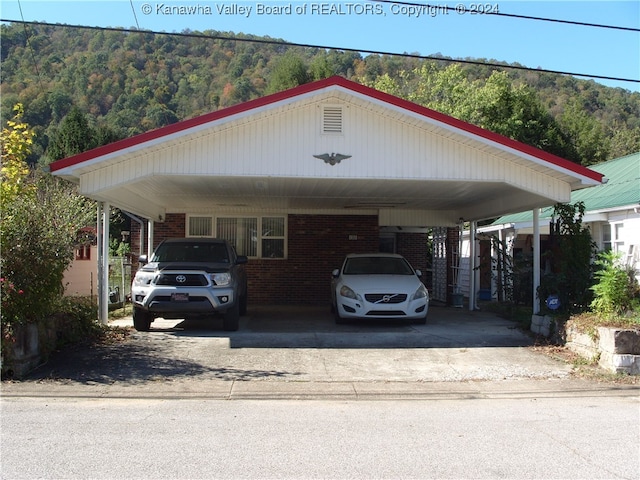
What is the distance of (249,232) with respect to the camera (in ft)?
58.7

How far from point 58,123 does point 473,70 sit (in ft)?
105

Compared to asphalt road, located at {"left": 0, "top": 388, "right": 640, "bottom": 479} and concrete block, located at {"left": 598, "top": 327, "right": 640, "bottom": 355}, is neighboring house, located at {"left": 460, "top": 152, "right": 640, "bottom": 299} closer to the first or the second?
concrete block, located at {"left": 598, "top": 327, "right": 640, "bottom": 355}

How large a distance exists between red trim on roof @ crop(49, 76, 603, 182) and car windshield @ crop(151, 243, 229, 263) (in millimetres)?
2563

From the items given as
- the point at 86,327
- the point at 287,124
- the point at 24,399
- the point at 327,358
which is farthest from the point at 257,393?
the point at 287,124

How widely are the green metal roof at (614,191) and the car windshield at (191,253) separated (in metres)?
8.44

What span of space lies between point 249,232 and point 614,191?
10.2 metres

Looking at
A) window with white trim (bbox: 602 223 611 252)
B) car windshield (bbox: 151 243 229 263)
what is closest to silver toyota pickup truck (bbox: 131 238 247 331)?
car windshield (bbox: 151 243 229 263)

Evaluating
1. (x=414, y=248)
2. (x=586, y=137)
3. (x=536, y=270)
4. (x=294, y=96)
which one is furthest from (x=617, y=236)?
(x=586, y=137)

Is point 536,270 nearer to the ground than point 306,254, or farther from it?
nearer to the ground

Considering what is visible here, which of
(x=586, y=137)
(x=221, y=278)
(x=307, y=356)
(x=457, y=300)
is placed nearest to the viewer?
(x=307, y=356)

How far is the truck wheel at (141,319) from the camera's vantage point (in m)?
11.4

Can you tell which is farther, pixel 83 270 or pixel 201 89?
pixel 201 89

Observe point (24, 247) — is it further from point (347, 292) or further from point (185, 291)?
point (347, 292)

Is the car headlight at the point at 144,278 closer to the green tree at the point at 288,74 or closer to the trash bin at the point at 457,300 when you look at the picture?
the trash bin at the point at 457,300
